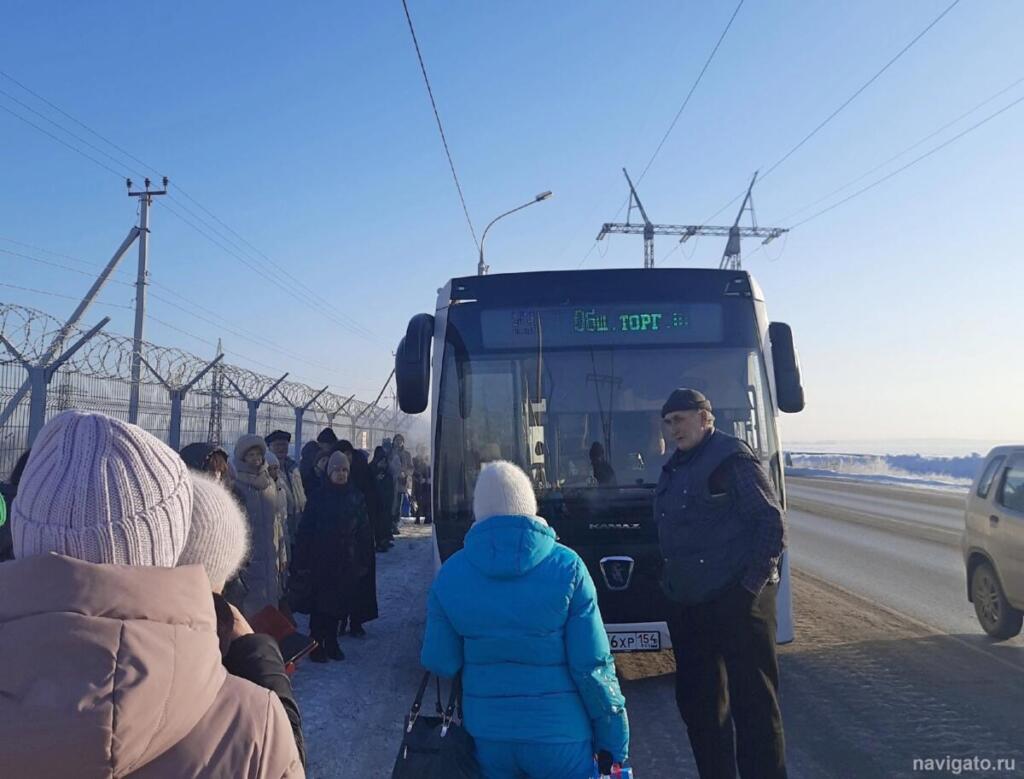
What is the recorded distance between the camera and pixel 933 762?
4.70 meters

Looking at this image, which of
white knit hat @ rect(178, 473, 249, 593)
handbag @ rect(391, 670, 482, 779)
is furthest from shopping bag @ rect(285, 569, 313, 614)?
white knit hat @ rect(178, 473, 249, 593)

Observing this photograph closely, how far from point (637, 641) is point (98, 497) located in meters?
5.11

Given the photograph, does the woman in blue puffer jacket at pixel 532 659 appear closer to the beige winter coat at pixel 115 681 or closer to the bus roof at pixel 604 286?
the beige winter coat at pixel 115 681

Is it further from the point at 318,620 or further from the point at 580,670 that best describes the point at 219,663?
the point at 318,620

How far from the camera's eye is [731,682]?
392 cm

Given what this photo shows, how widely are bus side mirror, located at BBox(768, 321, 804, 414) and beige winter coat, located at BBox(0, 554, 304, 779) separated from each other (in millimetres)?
5683

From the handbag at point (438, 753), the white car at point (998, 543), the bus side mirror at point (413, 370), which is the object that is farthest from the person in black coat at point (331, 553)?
the white car at point (998, 543)

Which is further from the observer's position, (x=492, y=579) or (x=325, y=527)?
(x=325, y=527)

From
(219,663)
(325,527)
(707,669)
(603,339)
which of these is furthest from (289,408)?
(219,663)

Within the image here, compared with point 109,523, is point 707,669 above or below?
below

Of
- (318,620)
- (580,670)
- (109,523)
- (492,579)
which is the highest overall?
(109,523)

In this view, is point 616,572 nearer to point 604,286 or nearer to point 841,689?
point 841,689

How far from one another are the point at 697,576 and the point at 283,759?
2861mm

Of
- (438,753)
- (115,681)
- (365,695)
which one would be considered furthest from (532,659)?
(365,695)
